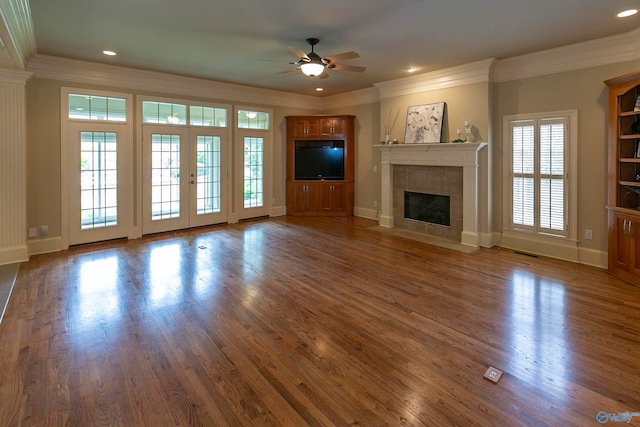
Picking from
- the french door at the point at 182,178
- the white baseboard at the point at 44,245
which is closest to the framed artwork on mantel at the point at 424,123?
the french door at the point at 182,178

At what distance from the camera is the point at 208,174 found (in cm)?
740

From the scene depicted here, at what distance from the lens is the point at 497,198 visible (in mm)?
5859

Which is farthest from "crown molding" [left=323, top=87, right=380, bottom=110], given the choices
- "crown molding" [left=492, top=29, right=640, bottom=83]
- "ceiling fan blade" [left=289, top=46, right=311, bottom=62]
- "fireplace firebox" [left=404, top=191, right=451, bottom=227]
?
"ceiling fan blade" [left=289, top=46, right=311, bottom=62]

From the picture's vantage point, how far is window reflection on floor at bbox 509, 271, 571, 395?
238 cm

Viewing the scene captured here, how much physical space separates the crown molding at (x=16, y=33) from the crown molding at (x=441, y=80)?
18.5 ft

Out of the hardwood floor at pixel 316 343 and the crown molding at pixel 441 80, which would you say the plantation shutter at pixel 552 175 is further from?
the crown molding at pixel 441 80

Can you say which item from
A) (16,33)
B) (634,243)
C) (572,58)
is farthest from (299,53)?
(634,243)

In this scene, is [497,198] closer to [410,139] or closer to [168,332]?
[410,139]

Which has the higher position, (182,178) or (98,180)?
(182,178)

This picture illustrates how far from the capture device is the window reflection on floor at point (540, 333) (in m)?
2.38

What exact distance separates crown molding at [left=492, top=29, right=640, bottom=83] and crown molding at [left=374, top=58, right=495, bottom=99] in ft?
0.77

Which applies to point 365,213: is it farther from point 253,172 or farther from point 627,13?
point 627,13

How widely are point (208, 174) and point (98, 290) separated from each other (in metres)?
3.89

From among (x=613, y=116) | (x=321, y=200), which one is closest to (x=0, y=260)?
(x=321, y=200)
